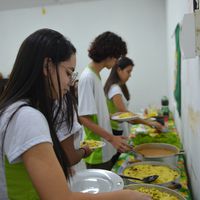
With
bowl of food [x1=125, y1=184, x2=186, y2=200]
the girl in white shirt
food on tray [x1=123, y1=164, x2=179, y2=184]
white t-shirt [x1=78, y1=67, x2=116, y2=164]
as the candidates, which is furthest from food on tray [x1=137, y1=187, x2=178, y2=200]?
the girl in white shirt

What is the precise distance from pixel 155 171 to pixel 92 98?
24.2 inches

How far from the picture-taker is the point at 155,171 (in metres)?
1.11

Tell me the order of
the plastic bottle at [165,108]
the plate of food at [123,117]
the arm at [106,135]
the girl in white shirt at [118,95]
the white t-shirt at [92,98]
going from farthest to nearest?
the plastic bottle at [165,108] < the girl in white shirt at [118,95] < the plate of food at [123,117] < the white t-shirt at [92,98] < the arm at [106,135]

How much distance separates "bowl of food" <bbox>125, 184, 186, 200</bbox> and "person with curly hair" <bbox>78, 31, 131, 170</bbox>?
1.84ft

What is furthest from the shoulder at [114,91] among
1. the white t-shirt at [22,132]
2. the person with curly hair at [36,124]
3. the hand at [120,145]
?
the white t-shirt at [22,132]

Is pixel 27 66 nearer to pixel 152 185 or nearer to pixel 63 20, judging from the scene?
pixel 152 185

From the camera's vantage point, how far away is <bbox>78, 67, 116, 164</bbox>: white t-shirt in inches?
60.8

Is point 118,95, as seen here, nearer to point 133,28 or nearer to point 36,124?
point 36,124

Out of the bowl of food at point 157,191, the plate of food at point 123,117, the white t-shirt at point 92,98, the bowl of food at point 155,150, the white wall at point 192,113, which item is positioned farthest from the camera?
the plate of food at point 123,117

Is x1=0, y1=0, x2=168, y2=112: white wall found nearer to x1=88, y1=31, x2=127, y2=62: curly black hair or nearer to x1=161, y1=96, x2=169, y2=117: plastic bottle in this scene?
x1=161, y1=96, x2=169, y2=117: plastic bottle

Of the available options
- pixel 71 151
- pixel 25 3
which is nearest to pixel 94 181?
pixel 71 151

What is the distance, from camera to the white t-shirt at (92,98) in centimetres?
154

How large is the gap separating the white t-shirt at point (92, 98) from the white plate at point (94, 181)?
0.56 m

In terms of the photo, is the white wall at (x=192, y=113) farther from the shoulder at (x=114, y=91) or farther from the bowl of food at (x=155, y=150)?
the shoulder at (x=114, y=91)
